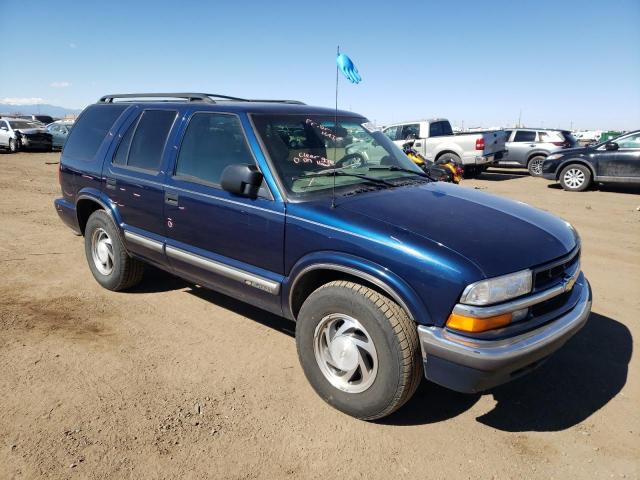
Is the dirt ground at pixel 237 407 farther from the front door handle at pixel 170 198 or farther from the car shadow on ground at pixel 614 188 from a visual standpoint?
the car shadow on ground at pixel 614 188

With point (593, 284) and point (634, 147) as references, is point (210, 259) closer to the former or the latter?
point (593, 284)

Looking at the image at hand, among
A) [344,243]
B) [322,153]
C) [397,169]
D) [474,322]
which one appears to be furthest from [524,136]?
[474,322]

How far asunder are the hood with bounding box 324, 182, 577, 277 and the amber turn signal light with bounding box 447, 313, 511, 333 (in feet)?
0.78

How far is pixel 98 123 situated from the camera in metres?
4.89

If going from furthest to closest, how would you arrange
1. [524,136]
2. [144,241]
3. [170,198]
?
[524,136]
[144,241]
[170,198]

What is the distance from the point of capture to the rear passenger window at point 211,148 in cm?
347

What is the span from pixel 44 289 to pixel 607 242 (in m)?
7.54

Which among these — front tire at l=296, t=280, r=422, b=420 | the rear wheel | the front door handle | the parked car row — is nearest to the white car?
the parked car row

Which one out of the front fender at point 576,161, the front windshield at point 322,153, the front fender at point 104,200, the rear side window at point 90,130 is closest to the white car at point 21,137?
the rear side window at point 90,130

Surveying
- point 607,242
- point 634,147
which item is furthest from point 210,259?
point 634,147

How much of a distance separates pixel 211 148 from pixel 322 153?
88 cm

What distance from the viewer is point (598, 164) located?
12234mm

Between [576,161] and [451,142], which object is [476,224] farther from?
[451,142]

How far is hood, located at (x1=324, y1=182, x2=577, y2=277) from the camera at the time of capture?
255 cm
